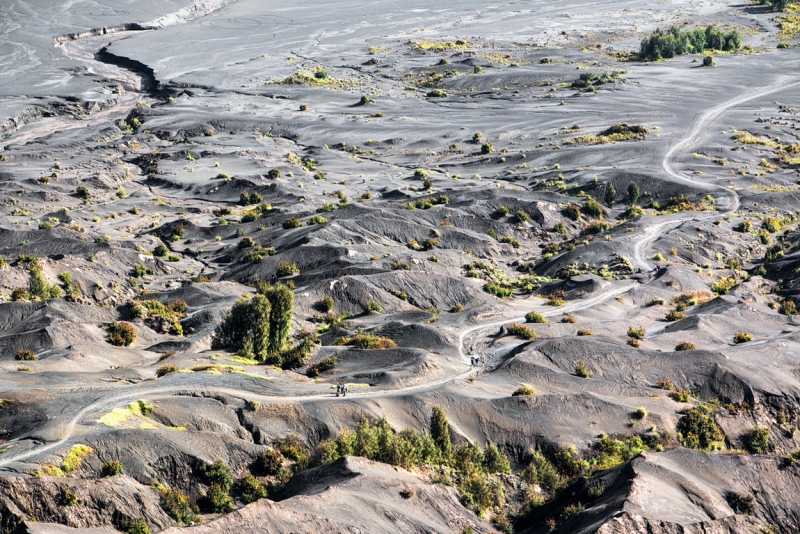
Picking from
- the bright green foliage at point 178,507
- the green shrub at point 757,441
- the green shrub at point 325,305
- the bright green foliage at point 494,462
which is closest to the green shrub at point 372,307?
the green shrub at point 325,305

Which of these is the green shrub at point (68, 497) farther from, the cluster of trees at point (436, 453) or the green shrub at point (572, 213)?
the green shrub at point (572, 213)

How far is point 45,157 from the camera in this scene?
10369cm

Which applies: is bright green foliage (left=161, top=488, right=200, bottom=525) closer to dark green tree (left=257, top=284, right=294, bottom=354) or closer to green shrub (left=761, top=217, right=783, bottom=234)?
dark green tree (left=257, top=284, right=294, bottom=354)

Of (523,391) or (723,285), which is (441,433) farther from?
(723,285)

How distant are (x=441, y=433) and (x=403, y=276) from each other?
26.9 meters

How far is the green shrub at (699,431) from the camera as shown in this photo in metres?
40.1

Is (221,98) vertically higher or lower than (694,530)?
higher

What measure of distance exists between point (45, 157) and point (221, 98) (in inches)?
1358

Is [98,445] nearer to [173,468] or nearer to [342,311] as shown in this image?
[173,468]

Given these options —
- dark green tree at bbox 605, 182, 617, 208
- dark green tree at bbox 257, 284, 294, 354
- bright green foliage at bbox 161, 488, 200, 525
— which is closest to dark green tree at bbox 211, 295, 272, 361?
dark green tree at bbox 257, 284, 294, 354

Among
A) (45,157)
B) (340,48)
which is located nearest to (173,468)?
(45,157)

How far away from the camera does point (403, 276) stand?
62.7 meters

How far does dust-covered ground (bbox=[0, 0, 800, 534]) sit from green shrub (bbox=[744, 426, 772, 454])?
0.12 metres

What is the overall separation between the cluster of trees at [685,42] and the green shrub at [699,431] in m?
123
